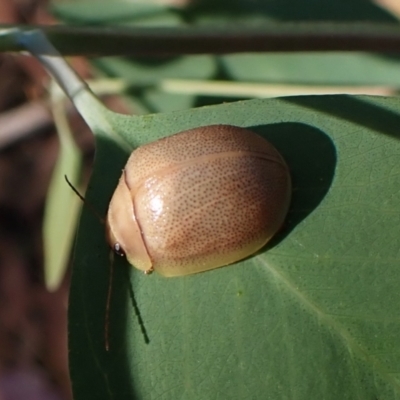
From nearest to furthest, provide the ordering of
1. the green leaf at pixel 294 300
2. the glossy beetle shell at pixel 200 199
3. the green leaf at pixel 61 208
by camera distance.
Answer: the green leaf at pixel 294 300
the glossy beetle shell at pixel 200 199
the green leaf at pixel 61 208

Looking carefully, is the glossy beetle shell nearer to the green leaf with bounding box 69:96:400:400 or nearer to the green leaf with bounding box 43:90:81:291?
the green leaf with bounding box 69:96:400:400

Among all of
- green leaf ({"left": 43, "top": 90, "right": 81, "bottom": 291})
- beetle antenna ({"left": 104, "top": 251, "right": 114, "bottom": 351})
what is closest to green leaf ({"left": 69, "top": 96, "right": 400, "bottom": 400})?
beetle antenna ({"left": 104, "top": 251, "right": 114, "bottom": 351})

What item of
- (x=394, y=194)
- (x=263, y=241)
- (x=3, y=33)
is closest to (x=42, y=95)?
(x=3, y=33)

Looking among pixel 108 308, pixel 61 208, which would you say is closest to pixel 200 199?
pixel 108 308

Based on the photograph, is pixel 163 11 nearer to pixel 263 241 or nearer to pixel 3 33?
pixel 3 33

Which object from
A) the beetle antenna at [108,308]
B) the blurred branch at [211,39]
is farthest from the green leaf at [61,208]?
the beetle antenna at [108,308]

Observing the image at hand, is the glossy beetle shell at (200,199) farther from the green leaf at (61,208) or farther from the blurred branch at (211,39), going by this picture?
the green leaf at (61,208)
